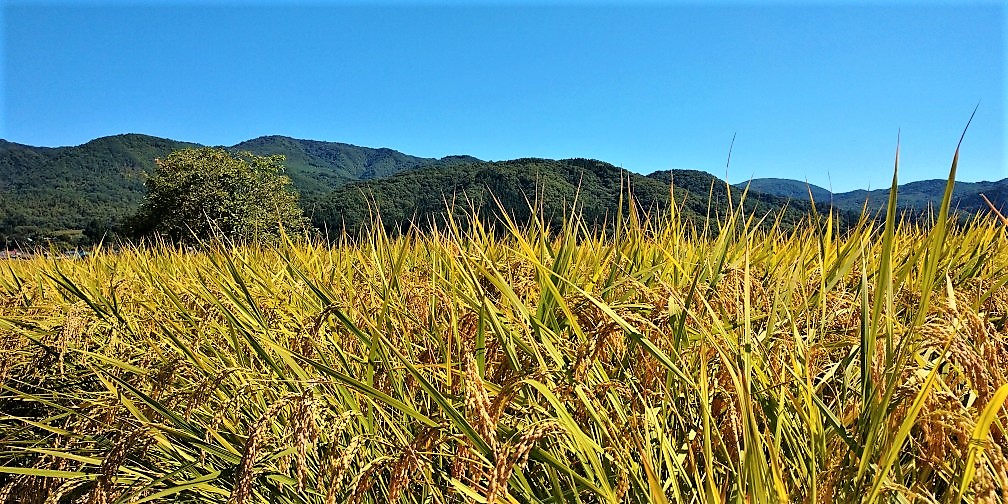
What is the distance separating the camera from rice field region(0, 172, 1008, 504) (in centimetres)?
84

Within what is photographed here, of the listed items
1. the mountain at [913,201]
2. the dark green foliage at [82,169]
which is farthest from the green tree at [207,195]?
the dark green foliage at [82,169]

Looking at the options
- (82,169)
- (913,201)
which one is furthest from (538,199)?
(82,169)

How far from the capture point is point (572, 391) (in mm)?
1109

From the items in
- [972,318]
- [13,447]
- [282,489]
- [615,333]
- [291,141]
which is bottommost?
[13,447]

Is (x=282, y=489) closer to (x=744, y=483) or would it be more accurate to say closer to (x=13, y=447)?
(x=744, y=483)

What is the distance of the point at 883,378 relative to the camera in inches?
34.2

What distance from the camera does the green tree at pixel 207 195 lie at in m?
21.9

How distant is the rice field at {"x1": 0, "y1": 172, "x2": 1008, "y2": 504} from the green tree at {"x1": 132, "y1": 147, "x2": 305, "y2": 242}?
20.7 m

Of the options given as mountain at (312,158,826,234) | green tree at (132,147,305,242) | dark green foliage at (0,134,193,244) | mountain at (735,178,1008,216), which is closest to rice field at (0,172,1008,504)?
mountain at (735,178,1008,216)

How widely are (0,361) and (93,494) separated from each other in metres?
1.44

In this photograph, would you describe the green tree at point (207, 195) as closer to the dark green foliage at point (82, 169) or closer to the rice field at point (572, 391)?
the rice field at point (572, 391)

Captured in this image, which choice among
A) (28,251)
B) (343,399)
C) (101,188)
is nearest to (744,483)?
(343,399)

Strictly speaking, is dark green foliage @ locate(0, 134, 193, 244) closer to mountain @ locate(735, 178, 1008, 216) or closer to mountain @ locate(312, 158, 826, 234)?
mountain @ locate(312, 158, 826, 234)

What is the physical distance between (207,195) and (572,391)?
24.2 meters
